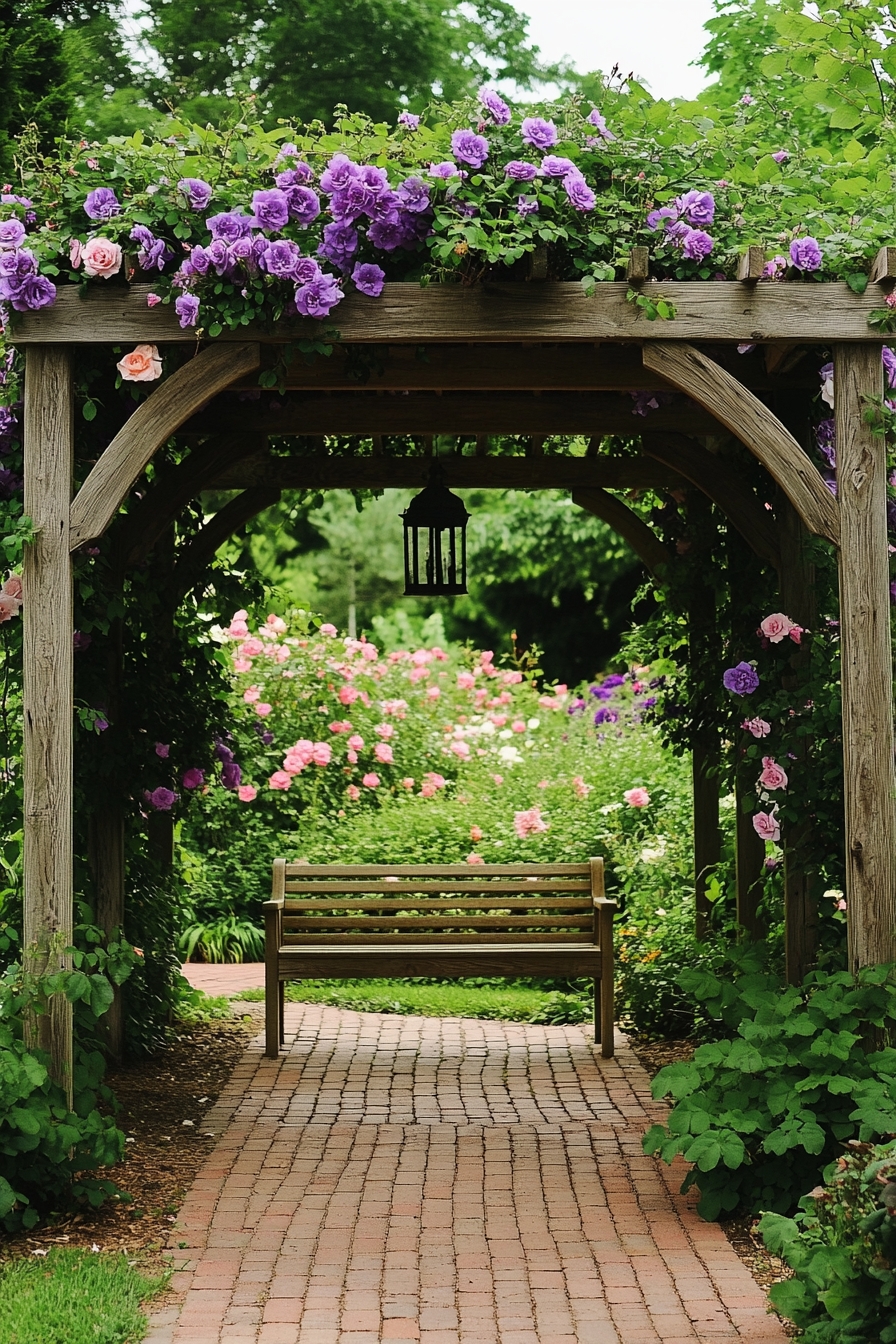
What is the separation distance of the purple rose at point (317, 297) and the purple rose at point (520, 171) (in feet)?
1.92

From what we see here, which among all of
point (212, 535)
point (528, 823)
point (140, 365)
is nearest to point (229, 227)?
point (140, 365)

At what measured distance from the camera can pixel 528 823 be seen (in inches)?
340

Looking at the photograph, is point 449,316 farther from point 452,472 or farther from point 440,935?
point 440,935

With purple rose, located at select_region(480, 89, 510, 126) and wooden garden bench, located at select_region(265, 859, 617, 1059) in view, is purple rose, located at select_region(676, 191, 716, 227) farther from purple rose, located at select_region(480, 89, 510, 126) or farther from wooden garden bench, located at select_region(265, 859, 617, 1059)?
wooden garden bench, located at select_region(265, 859, 617, 1059)

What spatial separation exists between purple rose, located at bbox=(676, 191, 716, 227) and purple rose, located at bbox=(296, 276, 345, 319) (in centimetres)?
103

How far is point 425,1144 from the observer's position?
203 inches

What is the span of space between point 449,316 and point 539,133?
57 centimetres

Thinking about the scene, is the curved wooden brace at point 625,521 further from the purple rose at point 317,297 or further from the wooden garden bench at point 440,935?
the purple rose at point 317,297

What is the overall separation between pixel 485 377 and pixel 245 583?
6.34 ft

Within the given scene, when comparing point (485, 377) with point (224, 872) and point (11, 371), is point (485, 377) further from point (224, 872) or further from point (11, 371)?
point (224, 872)

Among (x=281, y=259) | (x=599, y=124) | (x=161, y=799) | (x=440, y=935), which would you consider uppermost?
(x=599, y=124)

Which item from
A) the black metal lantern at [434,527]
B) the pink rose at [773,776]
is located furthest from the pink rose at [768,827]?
the black metal lantern at [434,527]

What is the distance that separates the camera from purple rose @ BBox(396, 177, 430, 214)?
411cm

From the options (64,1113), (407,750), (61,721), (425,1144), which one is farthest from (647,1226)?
(407,750)
